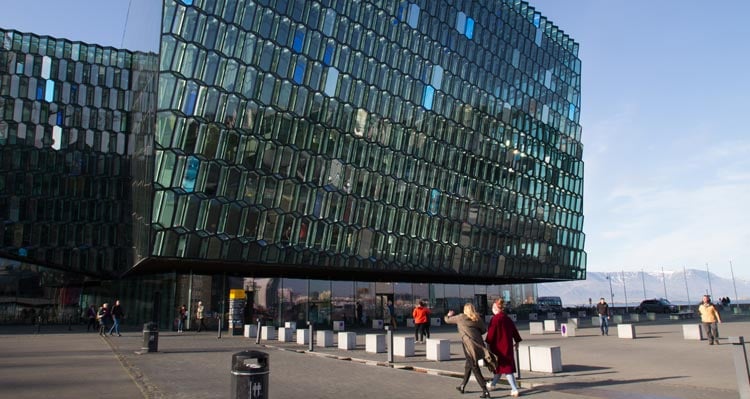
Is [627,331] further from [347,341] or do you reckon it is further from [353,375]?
[353,375]

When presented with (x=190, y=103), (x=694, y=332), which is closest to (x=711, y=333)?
(x=694, y=332)

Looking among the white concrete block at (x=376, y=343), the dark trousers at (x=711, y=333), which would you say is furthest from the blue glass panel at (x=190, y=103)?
the dark trousers at (x=711, y=333)

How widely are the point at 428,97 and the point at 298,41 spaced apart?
44.6 ft

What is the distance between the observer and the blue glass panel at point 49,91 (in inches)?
2044

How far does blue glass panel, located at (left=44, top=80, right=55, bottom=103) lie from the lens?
170 feet

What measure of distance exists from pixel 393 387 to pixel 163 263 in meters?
26.9

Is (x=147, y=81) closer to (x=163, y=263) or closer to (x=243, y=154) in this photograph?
(x=243, y=154)

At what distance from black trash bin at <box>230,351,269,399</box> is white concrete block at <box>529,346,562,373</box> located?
26.3ft

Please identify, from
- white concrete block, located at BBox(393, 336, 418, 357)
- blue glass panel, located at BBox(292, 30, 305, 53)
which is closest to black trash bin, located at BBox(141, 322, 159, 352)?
white concrete block, located at BBox(393, 336, 418, 357)

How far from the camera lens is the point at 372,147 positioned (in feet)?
135

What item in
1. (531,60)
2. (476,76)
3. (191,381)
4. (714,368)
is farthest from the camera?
(531,60)

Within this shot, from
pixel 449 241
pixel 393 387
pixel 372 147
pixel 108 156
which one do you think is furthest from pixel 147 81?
pixel 393 387

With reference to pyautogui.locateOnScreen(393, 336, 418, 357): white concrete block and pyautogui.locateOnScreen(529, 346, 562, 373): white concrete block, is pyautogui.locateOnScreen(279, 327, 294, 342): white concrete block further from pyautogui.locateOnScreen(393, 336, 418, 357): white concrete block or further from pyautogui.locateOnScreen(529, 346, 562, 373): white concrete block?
pyautogui.locateOnScreen(529, 346, 562, 373): white concrete block

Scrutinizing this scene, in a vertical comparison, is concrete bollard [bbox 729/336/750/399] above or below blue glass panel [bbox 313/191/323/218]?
below
